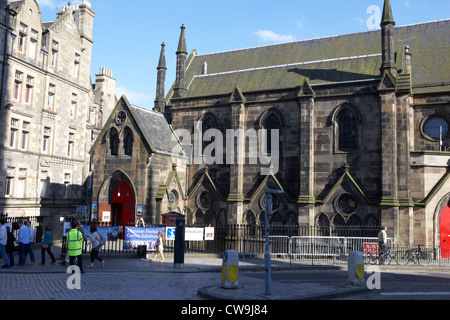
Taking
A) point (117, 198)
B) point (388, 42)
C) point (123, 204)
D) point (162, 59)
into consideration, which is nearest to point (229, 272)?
point (123, 204)

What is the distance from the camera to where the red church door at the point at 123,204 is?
26.4m

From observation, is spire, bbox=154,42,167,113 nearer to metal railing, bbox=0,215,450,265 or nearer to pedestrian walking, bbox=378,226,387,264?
metal railing, bbox=0,215,450,265

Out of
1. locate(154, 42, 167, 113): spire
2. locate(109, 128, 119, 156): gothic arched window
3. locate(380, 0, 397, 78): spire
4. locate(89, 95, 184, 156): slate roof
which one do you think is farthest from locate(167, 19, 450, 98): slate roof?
locate(109, 128, 119, 156): gothic arched window

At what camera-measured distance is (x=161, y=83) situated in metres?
34.9

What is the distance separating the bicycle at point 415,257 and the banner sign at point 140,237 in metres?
12.2

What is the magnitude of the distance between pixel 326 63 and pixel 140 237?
17743 millimetres

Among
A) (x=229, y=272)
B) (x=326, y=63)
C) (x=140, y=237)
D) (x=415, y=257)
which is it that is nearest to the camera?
(x=229, y=272)

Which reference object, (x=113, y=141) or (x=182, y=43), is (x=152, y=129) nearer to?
(x=113, y=141)

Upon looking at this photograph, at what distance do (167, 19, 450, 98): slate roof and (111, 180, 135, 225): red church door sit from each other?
33.2 ft

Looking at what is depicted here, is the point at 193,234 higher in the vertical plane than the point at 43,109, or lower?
lower

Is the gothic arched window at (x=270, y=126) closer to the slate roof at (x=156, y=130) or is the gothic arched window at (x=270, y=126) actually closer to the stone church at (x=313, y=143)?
the stone church at (x=313, y=143)

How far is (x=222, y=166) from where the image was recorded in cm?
2969

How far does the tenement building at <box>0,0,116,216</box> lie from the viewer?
95.3 feet
